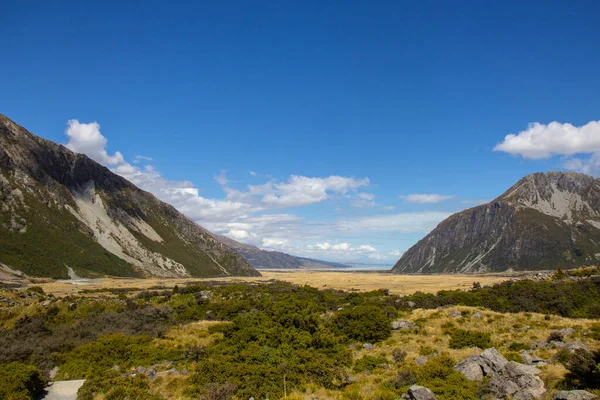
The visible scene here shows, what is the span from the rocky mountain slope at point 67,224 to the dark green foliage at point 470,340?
12219 centimetres

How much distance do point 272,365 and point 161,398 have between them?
22.2 feet

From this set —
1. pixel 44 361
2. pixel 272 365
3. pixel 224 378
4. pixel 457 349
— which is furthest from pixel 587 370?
pixel 44 361

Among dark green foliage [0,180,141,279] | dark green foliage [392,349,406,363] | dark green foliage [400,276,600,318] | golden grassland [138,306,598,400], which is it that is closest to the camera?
golden grassland [138,306,598,400]

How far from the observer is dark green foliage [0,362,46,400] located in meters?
17.6

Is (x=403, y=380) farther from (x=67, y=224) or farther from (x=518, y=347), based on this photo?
(x=67, y=224)

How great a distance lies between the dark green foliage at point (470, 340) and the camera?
2600 cm

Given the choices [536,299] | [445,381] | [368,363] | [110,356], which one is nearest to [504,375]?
[445,381]

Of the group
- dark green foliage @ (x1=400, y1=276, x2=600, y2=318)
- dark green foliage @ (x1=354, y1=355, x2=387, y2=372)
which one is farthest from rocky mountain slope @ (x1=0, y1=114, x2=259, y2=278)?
Result: dark green foliage @ (x1=354, y1=355, x2=387, y2=372)

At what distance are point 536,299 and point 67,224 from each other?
164 m

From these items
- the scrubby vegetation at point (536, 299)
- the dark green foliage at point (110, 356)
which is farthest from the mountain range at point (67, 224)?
the scrubby vegetation at point (536, 299)

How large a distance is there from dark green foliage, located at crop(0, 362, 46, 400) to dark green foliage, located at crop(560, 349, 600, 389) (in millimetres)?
25765

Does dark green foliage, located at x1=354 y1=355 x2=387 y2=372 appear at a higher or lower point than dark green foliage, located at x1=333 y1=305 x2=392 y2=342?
lower

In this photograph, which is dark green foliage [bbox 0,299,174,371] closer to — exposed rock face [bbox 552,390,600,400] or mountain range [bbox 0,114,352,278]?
exposed rock face [bbox 552,390,600,400]

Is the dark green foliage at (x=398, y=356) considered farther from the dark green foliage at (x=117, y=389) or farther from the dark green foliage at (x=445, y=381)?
the dark green foliage at (x=117, y=389)
